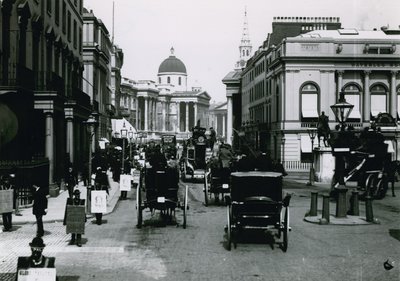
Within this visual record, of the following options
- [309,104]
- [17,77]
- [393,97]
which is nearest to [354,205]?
[17,77]

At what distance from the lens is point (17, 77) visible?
24.9 m

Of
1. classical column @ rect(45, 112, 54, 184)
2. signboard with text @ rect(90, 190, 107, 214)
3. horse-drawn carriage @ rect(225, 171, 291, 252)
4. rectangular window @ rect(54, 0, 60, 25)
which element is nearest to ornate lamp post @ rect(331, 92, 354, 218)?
horse-drawn carriage @ rect(225, 171, 291, 252)

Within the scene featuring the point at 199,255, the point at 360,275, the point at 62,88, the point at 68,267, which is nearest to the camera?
the point at 360,275

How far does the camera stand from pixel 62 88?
32062mm

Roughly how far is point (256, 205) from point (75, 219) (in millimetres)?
4376

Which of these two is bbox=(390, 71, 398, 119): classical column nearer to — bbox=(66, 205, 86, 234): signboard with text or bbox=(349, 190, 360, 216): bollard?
bbox=(349, 190, 360, 216): bollard

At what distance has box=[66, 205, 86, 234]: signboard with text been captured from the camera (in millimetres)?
13891

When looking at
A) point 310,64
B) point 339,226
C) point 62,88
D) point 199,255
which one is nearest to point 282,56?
point 310,64

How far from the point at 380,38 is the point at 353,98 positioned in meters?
6.78

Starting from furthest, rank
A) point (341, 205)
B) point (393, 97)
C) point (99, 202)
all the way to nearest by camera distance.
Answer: point (393, 97) → point (341, 205) → point (99, 202)

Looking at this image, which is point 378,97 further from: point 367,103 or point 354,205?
point 354,205

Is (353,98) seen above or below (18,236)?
above

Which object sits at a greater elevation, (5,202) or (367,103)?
(367,103)

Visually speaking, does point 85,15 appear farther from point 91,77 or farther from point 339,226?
point 339,226
